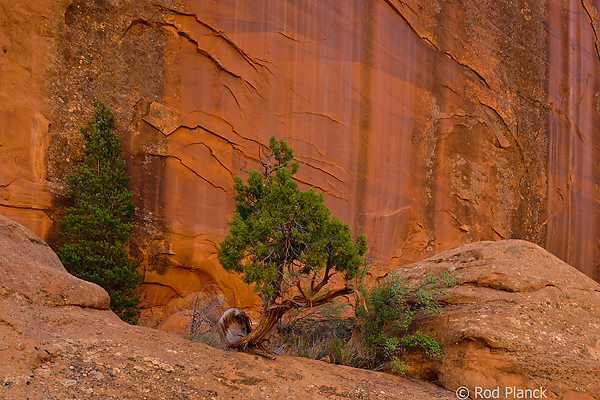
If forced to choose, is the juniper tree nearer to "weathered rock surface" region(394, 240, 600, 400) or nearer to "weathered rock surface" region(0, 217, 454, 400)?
"weathered rock surface" region(0, 217, 454, 400)

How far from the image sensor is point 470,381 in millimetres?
5078

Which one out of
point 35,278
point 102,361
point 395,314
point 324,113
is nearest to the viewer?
point 102,361

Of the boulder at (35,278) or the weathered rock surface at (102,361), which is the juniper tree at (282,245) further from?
the boulder at (35,278)

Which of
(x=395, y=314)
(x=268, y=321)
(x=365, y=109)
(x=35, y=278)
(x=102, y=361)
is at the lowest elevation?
(x=102, y=361)

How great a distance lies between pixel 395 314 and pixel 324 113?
636 cm

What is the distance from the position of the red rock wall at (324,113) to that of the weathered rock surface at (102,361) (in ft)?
12.7

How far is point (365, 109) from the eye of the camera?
11641 mm

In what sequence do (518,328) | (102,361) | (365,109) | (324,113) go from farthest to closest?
1. (365,109)
2. (324,113)
3. (518,328)
4. (102,361)

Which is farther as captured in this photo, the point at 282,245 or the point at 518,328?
the point at 518,328

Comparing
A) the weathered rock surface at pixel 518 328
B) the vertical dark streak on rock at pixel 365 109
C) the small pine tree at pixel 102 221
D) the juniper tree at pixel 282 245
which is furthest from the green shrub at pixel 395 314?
the vertical dark streak on rock at pixel 365 109

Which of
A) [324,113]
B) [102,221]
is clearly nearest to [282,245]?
[102,221]

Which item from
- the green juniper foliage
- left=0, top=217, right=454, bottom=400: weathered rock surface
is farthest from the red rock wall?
the green juniper foliage

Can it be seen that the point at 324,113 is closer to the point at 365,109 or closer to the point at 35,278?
the point at 365,109

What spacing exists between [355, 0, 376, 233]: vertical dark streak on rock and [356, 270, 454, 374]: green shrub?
5129mm
